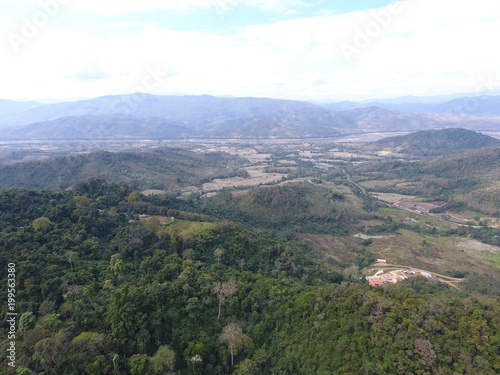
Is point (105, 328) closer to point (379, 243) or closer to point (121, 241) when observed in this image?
point (121, 241)

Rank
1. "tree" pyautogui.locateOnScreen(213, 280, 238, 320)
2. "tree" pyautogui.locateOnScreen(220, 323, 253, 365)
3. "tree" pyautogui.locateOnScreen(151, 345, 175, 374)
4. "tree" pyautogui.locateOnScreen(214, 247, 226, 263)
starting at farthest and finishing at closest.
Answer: "tree" pyautogui.locateOnScreen(214, 247, 226, 263) < "tree" pyautogui.locateOnScreen(213, 280, 238, 320) < "tree" pyautogui.locateOnScreen(220, 323, 253, 365) < "tree" pyautogui.locateOnScreen(151, 345, 175, 374)

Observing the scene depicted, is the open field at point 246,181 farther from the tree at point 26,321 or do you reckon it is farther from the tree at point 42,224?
the tree at point 26,321

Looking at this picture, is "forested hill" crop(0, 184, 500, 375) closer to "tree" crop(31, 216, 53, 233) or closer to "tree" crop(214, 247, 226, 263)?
"tree" crop(31, 216, 53, 233)

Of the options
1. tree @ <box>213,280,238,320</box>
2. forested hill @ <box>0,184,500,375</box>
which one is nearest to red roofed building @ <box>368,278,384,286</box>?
forested hill @ <box>0,184,500,375</box>

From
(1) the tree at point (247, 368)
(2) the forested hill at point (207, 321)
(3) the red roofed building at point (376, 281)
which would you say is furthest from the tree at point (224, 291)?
(3) the red roofed building at point (376, 281)

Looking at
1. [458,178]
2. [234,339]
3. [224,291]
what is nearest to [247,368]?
[234,339]
